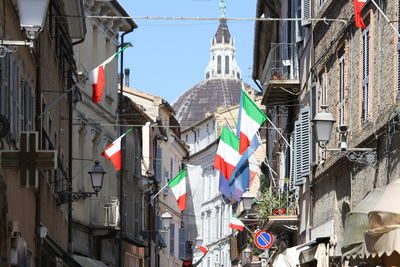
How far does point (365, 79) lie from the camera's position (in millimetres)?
22328

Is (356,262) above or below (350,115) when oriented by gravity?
below

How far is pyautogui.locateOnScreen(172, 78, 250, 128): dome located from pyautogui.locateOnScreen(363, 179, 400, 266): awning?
138741 mm

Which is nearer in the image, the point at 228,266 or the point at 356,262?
the point at 356,262

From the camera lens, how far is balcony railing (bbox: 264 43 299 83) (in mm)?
33531

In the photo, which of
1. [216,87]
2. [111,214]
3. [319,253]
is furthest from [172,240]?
[216,87]

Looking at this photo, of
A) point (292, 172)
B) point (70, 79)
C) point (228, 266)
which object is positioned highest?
point (70, 79)

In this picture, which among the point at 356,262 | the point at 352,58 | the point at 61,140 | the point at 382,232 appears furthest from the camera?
the point at 61,140

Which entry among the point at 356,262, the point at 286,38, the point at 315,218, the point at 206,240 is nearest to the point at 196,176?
the point at 206,240

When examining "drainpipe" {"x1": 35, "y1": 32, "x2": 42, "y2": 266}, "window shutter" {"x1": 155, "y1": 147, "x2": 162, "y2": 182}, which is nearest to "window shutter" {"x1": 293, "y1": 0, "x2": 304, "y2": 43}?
"drainpipe" {"x1": 35, "y1": 32, "x2": 42, "y2": 266}

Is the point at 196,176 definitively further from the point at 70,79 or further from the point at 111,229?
the point at 70,79

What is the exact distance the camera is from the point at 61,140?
3167 centimetres

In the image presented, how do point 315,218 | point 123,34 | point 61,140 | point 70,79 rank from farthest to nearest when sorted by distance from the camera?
point 123,34, point 70,79, point 61,140, point 315,218

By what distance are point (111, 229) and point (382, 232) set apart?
25.9 meters

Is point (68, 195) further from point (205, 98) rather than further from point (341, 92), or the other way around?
point (205, 98)
